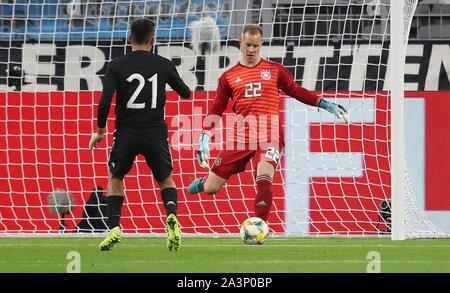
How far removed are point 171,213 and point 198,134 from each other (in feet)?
17.0

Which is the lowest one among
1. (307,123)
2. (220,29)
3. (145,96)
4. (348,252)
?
(348,252)

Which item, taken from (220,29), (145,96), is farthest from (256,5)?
(145,96)

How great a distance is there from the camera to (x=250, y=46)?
10125mm

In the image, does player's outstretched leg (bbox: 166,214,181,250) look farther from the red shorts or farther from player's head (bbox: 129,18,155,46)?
the red shorts

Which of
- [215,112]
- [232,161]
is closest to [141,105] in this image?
[215,112]

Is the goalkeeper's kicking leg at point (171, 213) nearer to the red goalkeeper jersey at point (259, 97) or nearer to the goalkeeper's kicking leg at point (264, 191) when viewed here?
the goalkeeper's kicking leg at point (264, 191)

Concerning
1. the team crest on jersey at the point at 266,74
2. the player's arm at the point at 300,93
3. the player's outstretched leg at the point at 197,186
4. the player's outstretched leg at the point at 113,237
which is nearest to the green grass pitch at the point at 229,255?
the player's outstretched leg at the point at 113,237

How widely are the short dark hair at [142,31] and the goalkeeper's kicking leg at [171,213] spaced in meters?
1.07

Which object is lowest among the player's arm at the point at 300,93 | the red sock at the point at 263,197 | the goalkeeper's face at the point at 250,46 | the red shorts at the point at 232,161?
the red sock at the point at 263,197

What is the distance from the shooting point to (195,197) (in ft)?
47.2

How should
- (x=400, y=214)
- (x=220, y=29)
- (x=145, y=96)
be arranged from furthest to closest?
(x=220, y=29)
(x=400, y=214)
(x=145, y=96)

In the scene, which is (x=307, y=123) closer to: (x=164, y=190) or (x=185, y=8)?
(x=185, y=8)

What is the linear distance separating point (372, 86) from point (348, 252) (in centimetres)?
585

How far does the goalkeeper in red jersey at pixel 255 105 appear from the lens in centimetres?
1007
